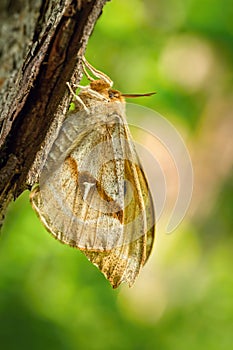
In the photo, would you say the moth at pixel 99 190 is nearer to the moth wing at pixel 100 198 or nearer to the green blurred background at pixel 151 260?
the moth wing at pixel 100 198

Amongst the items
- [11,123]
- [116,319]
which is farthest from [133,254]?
[116,319]

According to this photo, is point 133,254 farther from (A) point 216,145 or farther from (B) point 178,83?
(A) point 216,145

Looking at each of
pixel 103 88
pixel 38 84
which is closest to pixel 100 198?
pixel 103 88

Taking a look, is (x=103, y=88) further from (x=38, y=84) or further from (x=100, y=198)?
(x=38, y=84)

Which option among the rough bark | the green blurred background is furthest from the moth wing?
the green blurred background

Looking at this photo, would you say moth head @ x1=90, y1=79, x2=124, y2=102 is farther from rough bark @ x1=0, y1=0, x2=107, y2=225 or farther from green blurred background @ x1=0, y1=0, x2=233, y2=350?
green blurred background @ x1=0, y1=0, x2=233, y2=350
